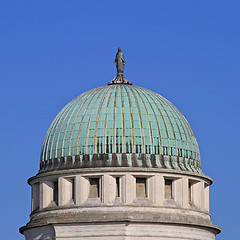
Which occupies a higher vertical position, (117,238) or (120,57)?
(120,57)

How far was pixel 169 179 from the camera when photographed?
90438 millimetres

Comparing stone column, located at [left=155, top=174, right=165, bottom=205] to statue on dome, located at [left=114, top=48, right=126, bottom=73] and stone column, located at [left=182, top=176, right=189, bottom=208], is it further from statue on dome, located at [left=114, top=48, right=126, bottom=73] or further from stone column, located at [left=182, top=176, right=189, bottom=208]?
statue on dome, located at [left=114, top=48, right=126, bottom=73]

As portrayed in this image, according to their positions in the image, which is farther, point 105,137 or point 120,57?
point 120,57

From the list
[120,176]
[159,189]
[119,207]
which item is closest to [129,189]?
[120,176]

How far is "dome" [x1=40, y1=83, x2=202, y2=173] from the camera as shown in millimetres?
89812

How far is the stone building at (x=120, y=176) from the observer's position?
88.2 metres

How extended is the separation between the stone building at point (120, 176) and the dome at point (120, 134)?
0.24 ft

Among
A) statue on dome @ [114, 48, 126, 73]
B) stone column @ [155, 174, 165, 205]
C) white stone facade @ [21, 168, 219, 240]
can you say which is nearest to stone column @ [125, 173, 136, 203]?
white stone facade @ [21, 168, 219, 240]

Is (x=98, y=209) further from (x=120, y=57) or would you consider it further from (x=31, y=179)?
(x=120, y=57)

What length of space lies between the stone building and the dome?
0.07 m

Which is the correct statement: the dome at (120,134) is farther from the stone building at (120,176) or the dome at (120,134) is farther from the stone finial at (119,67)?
the stone finial at (119,67)

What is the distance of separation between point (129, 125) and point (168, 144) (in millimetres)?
3214

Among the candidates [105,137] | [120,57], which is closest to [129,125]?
[105,137]

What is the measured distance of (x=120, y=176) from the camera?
292 feet
